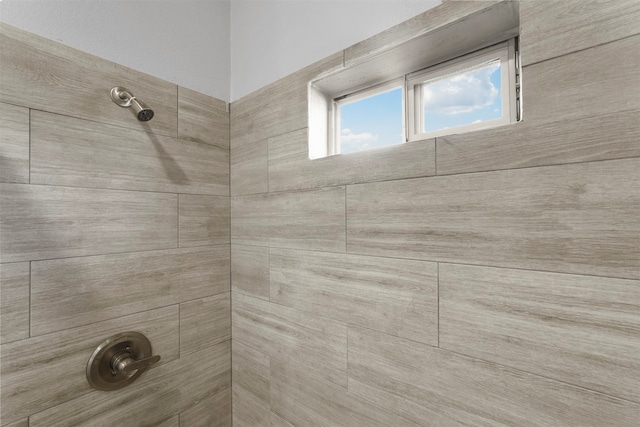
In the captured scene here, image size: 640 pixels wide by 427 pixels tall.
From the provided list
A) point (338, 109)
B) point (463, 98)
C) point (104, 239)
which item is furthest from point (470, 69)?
A: point (104, 239)

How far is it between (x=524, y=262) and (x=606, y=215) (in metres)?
0.17

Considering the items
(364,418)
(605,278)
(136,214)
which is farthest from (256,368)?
(605,278)

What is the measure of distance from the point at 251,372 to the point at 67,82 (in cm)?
124

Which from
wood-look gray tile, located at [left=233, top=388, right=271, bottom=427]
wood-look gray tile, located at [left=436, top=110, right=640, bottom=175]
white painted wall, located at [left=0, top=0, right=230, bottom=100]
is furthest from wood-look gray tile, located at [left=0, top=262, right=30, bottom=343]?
wood-look gray tile, located at [left=436, top=110, right=640, bottom=175]

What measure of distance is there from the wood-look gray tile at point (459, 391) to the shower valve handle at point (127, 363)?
0.69 metres

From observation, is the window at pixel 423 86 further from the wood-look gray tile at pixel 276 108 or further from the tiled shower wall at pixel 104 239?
the tiled shower wall at pixel 104 239

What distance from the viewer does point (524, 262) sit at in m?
0.68

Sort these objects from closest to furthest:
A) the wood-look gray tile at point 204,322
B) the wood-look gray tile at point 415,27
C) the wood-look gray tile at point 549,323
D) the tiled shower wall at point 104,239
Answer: the wood-look gray tile at point 549,323 → the wood-look gray tile at point 415,27 → the tiled shower wall at point 104,239 → the wood-look gray tile at point 204,322

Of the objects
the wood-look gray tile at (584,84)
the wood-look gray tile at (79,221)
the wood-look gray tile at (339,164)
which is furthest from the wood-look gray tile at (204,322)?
the wood-look gray tile at (584,84)

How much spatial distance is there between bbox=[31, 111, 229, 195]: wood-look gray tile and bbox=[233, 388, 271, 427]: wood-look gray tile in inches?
35.5

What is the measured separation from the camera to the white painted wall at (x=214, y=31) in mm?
945

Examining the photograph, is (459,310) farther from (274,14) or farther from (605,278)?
(274,14)

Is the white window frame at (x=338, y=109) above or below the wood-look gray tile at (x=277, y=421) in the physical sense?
above

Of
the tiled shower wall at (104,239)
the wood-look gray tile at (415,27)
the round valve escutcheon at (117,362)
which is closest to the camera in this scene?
the wood-look gray tile at (415,27)
